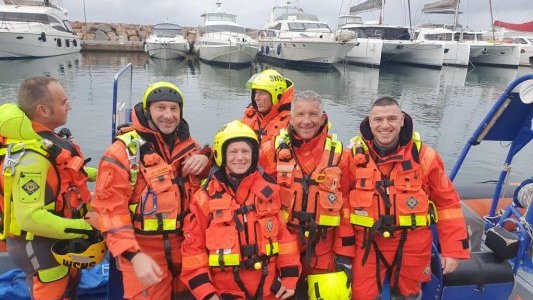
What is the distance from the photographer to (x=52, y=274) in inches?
80.6

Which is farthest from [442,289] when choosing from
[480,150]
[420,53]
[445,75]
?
[420,53]

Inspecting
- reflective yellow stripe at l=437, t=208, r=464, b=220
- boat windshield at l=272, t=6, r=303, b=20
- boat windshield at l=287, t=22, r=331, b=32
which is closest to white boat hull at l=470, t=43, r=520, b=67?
boat windshield at l=287, t=22, r=331, b=32

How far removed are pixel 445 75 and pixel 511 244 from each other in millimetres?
22925

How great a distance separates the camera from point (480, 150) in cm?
845

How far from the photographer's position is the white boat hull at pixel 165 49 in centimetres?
2784

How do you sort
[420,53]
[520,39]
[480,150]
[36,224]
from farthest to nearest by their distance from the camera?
[520,39] < [420,53] < [480,150] < [36,224]

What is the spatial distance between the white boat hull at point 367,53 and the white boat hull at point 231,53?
7.24 metres

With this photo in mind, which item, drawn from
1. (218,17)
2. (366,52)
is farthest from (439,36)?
(218,17)

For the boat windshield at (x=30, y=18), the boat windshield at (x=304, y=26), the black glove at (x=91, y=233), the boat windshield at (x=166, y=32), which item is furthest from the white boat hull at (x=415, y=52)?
the black glove at (x=91, y=233)

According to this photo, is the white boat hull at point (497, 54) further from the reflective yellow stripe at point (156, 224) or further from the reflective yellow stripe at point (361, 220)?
the reflective yellow stripe at point (156, 224)

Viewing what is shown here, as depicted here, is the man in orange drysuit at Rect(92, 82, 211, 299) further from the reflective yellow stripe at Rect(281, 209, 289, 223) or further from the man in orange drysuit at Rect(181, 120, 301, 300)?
the reflective yellow stripe at Rect(281, 209, 289, 223)

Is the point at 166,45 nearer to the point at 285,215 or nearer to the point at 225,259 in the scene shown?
the point at 285,215

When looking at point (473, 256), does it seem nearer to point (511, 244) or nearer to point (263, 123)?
point (511, 244)

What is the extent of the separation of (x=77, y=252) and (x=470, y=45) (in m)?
31.9
